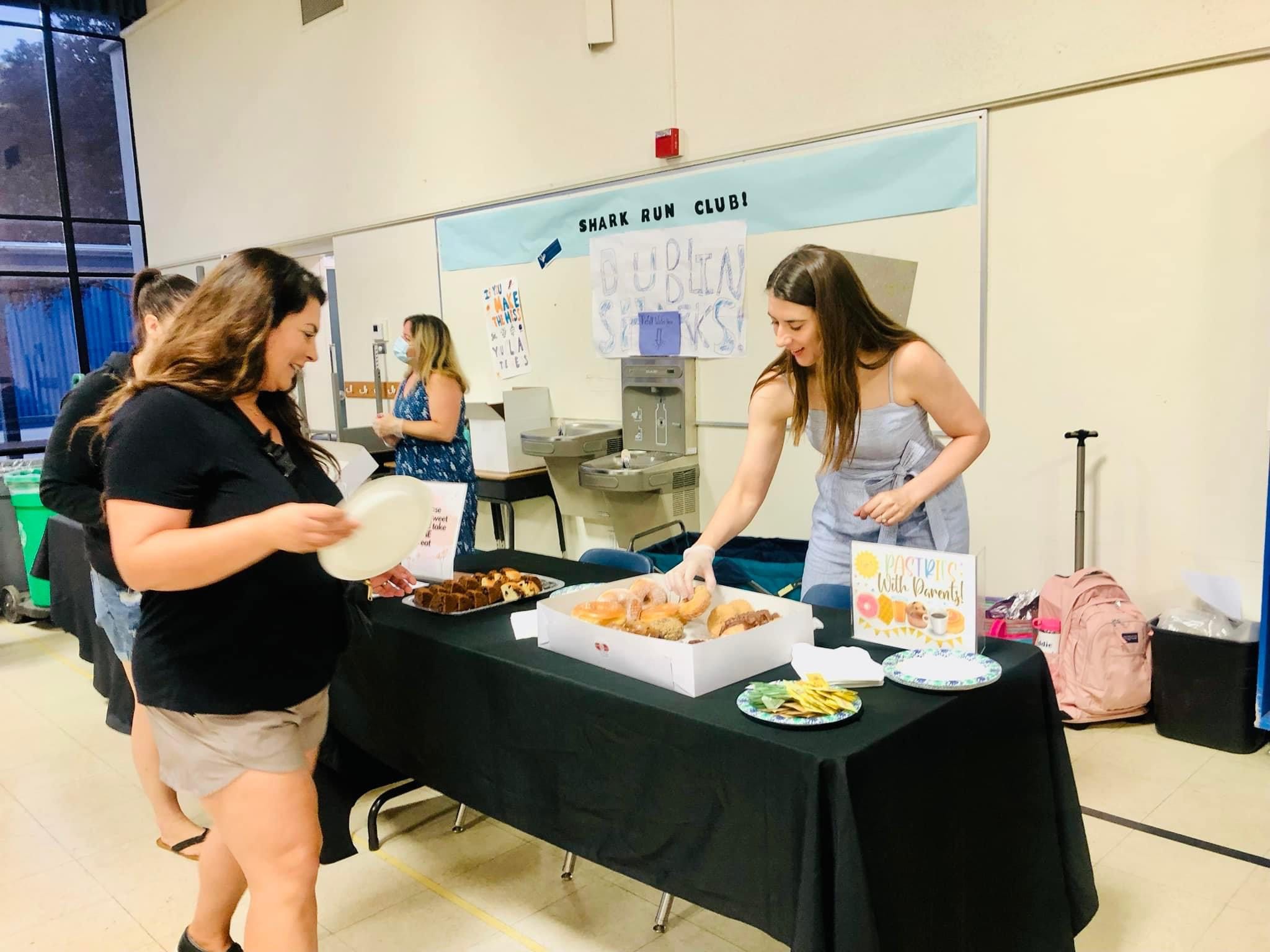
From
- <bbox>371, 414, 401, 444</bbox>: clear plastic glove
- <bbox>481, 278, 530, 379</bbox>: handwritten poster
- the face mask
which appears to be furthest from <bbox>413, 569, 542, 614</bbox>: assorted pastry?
<bbox>481, 278, 530, 379</bbox>: handwritten poster

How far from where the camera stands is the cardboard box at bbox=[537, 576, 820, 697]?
1636 mm

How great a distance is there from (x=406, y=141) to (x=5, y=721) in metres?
3.95

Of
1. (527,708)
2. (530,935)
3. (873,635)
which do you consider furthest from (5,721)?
(873,635)

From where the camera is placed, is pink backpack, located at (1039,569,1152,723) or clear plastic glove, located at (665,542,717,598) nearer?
clear plastic glove, located at (665,542,717,598)

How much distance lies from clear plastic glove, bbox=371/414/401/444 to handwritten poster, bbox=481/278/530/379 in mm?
1699

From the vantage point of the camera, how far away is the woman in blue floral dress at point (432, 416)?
12.6 feet

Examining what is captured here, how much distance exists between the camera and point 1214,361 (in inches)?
126

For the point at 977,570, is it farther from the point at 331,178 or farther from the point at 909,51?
the point at 331,178

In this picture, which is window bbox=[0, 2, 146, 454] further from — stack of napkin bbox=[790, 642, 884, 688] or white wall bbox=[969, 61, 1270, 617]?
→ stack of napkin bbox=[790, 642, 884, 688]

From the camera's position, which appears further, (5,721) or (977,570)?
(5,721)

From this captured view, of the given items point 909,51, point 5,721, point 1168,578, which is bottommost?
point 5,721

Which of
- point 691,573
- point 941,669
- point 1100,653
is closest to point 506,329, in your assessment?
point 1100,653

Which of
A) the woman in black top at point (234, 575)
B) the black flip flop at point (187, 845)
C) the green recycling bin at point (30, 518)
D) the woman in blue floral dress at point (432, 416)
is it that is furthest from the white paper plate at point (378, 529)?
the green recycling bin at point (30, 518)

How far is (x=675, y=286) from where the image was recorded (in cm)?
468
